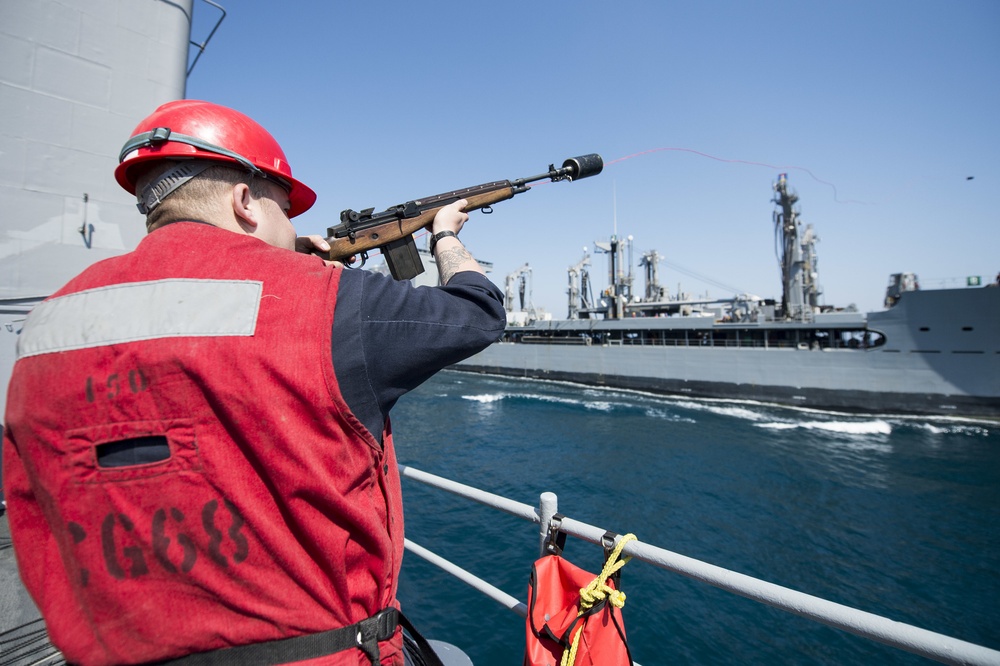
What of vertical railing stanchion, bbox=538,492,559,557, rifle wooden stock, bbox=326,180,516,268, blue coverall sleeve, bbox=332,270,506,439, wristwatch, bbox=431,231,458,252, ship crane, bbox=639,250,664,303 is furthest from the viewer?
ship crane, bbox=639,250,664,303


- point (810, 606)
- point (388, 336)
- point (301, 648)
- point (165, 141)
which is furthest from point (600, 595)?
point (165, 141)

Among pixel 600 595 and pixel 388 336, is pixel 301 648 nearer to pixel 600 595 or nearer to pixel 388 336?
pixel 388 336

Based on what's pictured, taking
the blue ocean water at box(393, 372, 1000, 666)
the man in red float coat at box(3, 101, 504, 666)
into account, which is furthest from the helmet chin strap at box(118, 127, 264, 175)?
the blue ocean water at box(393, 372, 1000, 666)

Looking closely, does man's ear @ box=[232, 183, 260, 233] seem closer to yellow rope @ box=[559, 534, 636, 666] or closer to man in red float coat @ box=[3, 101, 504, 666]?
man in red float coat @ box=[3, 101, 504, 666]

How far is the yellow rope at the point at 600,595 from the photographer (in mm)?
1613

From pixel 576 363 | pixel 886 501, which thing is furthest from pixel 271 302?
pixel 576 363

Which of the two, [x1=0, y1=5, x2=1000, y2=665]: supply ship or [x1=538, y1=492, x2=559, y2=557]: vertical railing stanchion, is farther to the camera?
[x1=538, y1=492, x2=559, y2=557]: vertical railing stanchion

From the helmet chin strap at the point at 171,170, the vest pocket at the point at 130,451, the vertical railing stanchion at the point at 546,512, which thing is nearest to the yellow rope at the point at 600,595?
the vertical railing stanchion at the point at 546,512

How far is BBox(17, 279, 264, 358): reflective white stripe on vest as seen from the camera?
0.81m

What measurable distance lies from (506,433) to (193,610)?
56.2ft

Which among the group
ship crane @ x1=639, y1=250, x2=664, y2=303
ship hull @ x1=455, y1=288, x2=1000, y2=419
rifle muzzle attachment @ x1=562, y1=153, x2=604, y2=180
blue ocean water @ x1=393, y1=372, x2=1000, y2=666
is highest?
ship crane @ x1=639, y1=250, x2=664, y2=303

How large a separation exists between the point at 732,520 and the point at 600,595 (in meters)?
9.74

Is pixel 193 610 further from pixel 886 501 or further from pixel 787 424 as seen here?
pixel 787 424

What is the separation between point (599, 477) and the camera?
12352 mm
